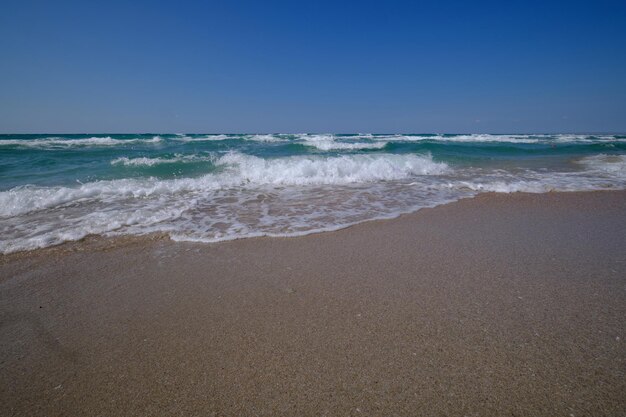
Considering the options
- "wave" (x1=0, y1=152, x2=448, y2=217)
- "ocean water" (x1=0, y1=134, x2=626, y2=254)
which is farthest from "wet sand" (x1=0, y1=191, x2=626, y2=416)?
"wave" (x1=0, y1=152, x2=448, y2=217)

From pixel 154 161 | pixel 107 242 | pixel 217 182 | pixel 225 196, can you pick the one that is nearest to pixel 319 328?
pixel 107 242

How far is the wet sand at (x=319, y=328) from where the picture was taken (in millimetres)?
1531

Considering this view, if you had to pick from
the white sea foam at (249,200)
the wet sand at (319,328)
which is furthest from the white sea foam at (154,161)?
the wet sand at (319,328)

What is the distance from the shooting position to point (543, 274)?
275 cm

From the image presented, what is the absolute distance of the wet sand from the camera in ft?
5.02

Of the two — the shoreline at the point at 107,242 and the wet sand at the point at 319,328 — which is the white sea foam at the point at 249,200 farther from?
the wet sand at the point at 319,328

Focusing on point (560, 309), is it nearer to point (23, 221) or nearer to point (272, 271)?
point (272, 271)

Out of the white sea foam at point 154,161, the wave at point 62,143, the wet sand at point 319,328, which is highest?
the wave at point 62,143

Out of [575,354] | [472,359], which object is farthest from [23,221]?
[575,354]

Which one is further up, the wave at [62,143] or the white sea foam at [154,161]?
the wave at [62,143]

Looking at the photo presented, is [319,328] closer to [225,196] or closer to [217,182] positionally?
[225,196]

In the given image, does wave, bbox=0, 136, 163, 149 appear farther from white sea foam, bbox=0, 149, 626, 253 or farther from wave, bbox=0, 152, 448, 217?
white sea foam, bbox=0, 149, 626, 253

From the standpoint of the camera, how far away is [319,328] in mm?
2068

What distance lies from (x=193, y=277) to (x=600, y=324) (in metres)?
3.32
